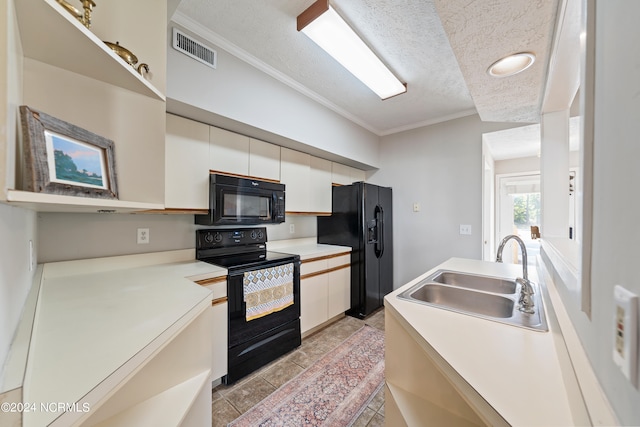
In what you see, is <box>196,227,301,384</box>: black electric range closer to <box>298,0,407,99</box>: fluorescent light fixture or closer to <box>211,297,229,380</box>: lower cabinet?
<box>211,297,229,380</box>: lower cabinet

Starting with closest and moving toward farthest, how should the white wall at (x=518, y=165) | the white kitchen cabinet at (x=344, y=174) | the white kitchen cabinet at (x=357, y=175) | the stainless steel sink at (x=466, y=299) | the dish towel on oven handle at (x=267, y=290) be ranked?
the stainless steel sink at (x=466, y=299)
the dish towel on oven handle at (x=267, y=290)
the white kitchen cabinet at (x=344, y=174)
the white kitchen cabinet at (x=357, y=175)
the white wall at (x=518, y=165)

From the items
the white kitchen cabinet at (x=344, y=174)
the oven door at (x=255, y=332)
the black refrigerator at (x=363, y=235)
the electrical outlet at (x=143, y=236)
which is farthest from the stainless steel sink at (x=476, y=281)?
the electrical outlet at (x=143, y=236)

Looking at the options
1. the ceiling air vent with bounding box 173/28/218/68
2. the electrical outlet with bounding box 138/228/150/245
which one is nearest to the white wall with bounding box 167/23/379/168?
the ceiling air vent with bounding box 173/28/218/68

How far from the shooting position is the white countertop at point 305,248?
98.6 inches

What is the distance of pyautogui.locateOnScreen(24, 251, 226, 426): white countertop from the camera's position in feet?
1.65

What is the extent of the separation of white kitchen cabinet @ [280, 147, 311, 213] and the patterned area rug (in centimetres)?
150

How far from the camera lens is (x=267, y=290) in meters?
1.98

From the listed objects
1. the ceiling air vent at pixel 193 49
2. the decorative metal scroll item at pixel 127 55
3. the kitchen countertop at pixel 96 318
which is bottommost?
the kitchen countertop at pixel 96 318

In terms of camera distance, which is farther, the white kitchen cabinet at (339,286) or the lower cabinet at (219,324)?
the white kitchen cabinet at (339,286)

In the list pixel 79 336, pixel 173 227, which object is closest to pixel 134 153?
pixel 79 336

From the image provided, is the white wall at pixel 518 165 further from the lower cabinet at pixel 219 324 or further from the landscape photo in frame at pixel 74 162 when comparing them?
the landscape photo in frame at pixel 74 162

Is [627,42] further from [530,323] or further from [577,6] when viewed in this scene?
[530,323]

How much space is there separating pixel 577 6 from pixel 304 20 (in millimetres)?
→ 1304

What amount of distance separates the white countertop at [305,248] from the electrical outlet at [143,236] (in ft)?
3.77
